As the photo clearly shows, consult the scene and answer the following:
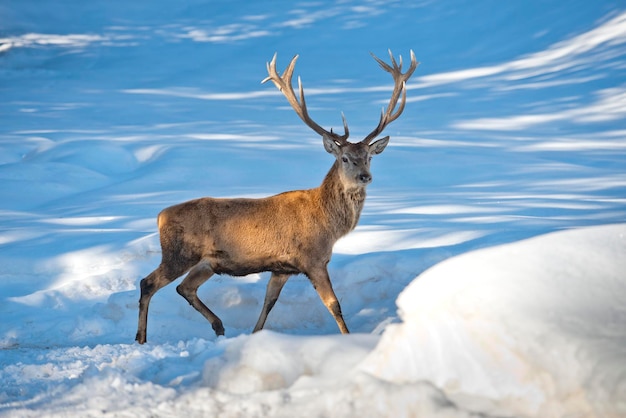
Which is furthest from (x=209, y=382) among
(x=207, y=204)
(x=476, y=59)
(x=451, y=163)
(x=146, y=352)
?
(x=476, y=59)

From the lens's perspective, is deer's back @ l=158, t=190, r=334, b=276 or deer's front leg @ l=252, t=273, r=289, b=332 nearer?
deer's back @ l=158, t=190, r=334, b=276

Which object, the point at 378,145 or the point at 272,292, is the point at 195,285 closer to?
the point at 272,292

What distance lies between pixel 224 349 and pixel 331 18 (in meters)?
23.0

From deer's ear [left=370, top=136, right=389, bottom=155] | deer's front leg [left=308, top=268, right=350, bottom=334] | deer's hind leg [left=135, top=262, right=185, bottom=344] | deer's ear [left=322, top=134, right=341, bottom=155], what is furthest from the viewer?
deer's ear [left=370, top=136, right=389, bottom=155]

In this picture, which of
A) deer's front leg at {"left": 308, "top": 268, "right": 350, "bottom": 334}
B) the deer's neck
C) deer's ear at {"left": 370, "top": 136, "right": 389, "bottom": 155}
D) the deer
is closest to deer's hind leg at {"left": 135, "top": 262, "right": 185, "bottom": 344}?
the deer

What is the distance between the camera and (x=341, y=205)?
6672 mm

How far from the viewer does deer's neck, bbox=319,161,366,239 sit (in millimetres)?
A: 6637

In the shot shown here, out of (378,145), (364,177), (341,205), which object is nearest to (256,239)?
(341,205)

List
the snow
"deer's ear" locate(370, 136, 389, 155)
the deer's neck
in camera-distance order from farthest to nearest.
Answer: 1. "deer's ear" locate(370, 136, 389, 155)
2. the deer's neck
3. the snow

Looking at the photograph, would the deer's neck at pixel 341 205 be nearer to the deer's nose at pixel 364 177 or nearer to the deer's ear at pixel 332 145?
the deer's nose at pixel 364 177

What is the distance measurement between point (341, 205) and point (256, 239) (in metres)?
0.74

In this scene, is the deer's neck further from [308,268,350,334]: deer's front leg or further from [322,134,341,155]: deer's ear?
[308,268,350,334]: deer's front leg

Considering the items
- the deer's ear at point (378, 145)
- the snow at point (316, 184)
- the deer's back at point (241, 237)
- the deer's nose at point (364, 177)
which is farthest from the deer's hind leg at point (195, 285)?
the deer's ear at point (378, 145)

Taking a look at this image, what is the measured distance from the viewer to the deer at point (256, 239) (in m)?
6.41
